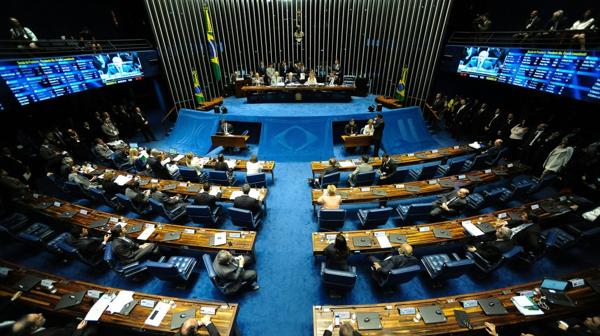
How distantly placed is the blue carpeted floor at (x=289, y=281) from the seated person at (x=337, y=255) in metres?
0.81

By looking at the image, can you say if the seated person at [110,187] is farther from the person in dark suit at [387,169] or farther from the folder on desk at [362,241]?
the person in dark suit at [387,169]

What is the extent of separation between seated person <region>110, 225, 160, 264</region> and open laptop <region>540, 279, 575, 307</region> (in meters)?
7.07

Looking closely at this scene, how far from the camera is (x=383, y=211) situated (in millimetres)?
5555

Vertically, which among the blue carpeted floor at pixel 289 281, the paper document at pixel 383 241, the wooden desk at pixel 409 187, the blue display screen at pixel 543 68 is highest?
the blue display screen at pixel 543 68

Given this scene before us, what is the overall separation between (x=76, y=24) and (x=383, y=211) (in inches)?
607

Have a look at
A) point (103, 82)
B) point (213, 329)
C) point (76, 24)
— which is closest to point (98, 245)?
point (213, 329)

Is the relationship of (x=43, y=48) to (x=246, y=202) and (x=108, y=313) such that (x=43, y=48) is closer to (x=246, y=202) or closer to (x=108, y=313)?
(x=246, y=202)

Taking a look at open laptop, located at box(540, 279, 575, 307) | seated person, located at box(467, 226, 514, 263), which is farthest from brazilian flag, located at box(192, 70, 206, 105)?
open laptop, located at box(540, 279, 575, 307)

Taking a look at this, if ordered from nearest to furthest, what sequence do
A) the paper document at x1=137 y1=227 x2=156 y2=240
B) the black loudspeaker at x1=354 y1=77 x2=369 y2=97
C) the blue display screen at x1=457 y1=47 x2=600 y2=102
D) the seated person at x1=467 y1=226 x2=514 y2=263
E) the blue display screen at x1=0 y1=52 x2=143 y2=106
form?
1. the seated person at x1=467 y1=226 x2=514 y2=263
2. the paper document at x1=137 y1=227 x2=156 y2=240
3. the blue display screen at x1=457 y1=47 x2=600 y2=102
4. the blue display screen at x1=0 y1=52 x2=143 y2=106
5. the black loudspeaker at x1=354 y1=77 x2=369 y2=97

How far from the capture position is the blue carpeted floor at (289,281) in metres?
4.38

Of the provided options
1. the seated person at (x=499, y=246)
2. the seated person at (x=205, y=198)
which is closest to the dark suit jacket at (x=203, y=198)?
the seated person at (x=205, y=198)

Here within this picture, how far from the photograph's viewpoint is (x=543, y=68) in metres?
7.51

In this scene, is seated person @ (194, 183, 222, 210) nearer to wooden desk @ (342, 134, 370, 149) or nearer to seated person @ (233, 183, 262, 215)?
seated person @ (233, 183, 262, 215)

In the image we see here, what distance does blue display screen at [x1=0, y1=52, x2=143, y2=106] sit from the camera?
286 inches
